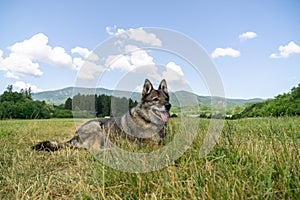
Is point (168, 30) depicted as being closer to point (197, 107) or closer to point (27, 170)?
point (197, 107)

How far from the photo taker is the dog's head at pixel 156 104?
626cm

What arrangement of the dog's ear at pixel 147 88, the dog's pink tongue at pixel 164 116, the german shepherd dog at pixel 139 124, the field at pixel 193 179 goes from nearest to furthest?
1. the field at pixel 193 179
2. the dog's ear at pixel 147 88
3. the german shepherd dog at pixel 139 124
4. the dog's pink tongue at pixel 164 116

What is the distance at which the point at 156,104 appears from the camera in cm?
638

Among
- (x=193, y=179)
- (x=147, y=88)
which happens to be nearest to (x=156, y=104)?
(x=147, y=88)

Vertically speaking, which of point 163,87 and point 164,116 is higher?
point 163,87

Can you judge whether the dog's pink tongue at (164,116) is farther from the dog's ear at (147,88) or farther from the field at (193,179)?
the field at (193,179)

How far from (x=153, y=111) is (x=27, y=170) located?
318 cm

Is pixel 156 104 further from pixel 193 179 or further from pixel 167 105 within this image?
pixel 193 179

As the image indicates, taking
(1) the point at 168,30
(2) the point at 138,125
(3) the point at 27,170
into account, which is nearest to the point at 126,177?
(3) the point at 27,170

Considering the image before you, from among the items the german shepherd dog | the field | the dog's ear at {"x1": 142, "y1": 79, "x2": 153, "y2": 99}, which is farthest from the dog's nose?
the field

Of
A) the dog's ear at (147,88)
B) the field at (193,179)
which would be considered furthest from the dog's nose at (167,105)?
the field at (193,179)

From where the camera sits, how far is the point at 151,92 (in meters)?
6.35

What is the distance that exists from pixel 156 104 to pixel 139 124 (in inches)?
23.8

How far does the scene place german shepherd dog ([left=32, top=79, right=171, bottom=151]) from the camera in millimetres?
6113
